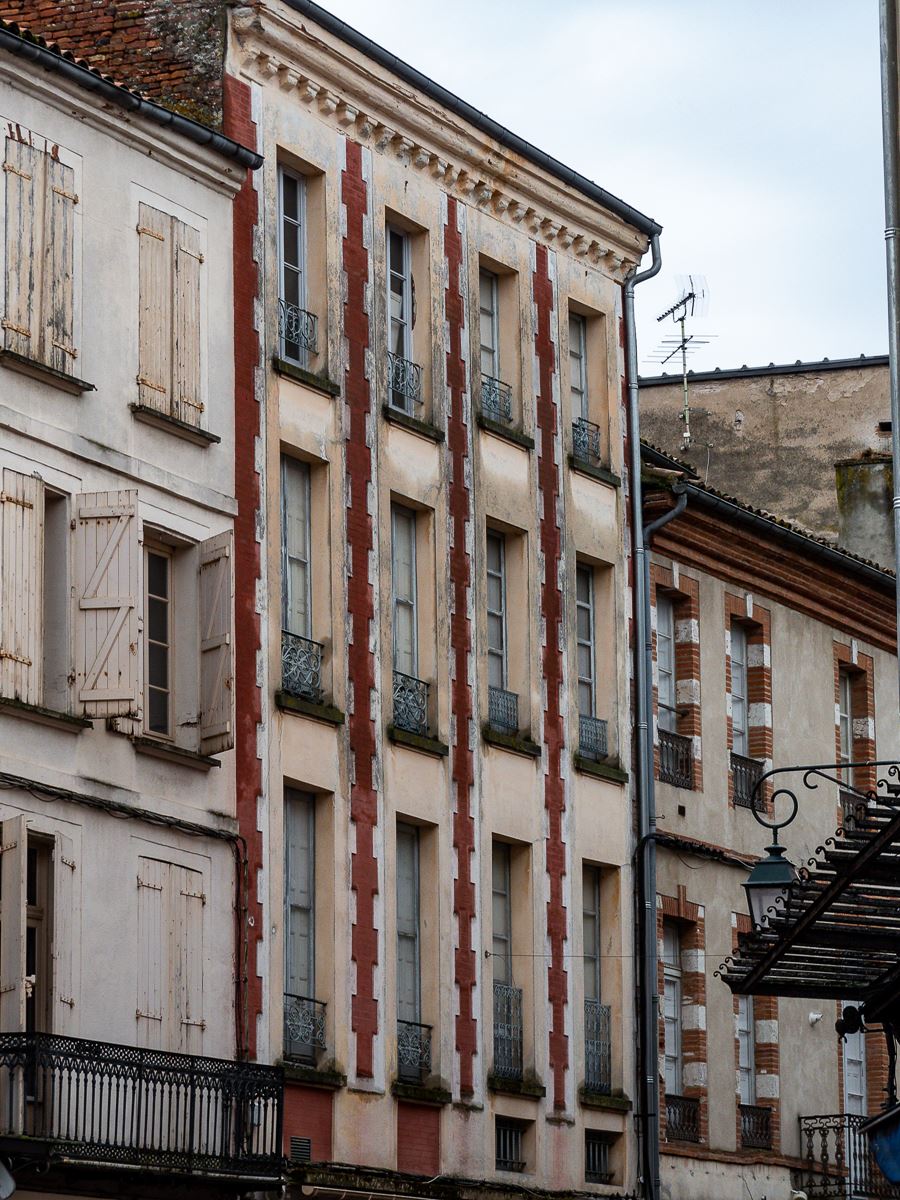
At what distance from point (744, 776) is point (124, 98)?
41.6ft

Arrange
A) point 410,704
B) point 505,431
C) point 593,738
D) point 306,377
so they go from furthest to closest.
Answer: point 593,738 < point 505,431 < point 410,704 < point 306,377

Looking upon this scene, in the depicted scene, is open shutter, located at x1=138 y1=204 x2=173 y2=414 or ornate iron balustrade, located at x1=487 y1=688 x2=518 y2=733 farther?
ornate iron balustrade, located at x1=487 y1=688 x2=518 y2=733

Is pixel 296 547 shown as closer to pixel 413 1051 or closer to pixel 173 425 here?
pixel 173 425

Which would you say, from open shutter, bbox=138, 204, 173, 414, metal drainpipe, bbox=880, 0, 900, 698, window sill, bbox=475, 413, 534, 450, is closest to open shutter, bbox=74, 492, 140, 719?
open shutter, bbox=138, 204, 173, 414

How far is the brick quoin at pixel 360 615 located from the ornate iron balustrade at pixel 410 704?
56cm

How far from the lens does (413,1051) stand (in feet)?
89.6

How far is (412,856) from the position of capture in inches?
1101

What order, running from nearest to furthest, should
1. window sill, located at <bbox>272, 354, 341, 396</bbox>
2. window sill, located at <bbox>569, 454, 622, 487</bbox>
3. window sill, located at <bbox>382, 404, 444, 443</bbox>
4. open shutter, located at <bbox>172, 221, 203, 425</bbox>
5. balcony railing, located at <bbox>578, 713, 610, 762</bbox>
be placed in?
open shutter, located at <bbox>172, 221, 203, 425</bbox> → window sill, located at <bbox>272, 354, 341, 396</bbox> → window sill, located at <bbox>382, 404, 444, 443</bbox> → balcony railing, located at <bbox>578, 713, 610, 762</bbox> → window sill, located at <bbox>569, 454, 622, 487</bbox>

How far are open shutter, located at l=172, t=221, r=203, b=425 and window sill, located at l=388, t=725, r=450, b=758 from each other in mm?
3822

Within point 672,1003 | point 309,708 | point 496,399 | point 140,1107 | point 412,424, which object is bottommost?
point 140,1107

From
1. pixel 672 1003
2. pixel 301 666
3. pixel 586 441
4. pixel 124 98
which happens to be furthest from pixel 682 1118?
pixel 124 98

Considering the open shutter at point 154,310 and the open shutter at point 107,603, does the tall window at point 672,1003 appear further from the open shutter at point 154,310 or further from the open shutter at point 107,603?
the open shutter at point 107,603

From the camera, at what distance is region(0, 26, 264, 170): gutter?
2331 cm

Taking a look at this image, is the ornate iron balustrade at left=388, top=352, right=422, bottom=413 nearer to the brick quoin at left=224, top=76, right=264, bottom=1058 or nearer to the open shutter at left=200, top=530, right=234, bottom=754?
the brick quoin at left=224, top=76, right=264, bottom=1058
